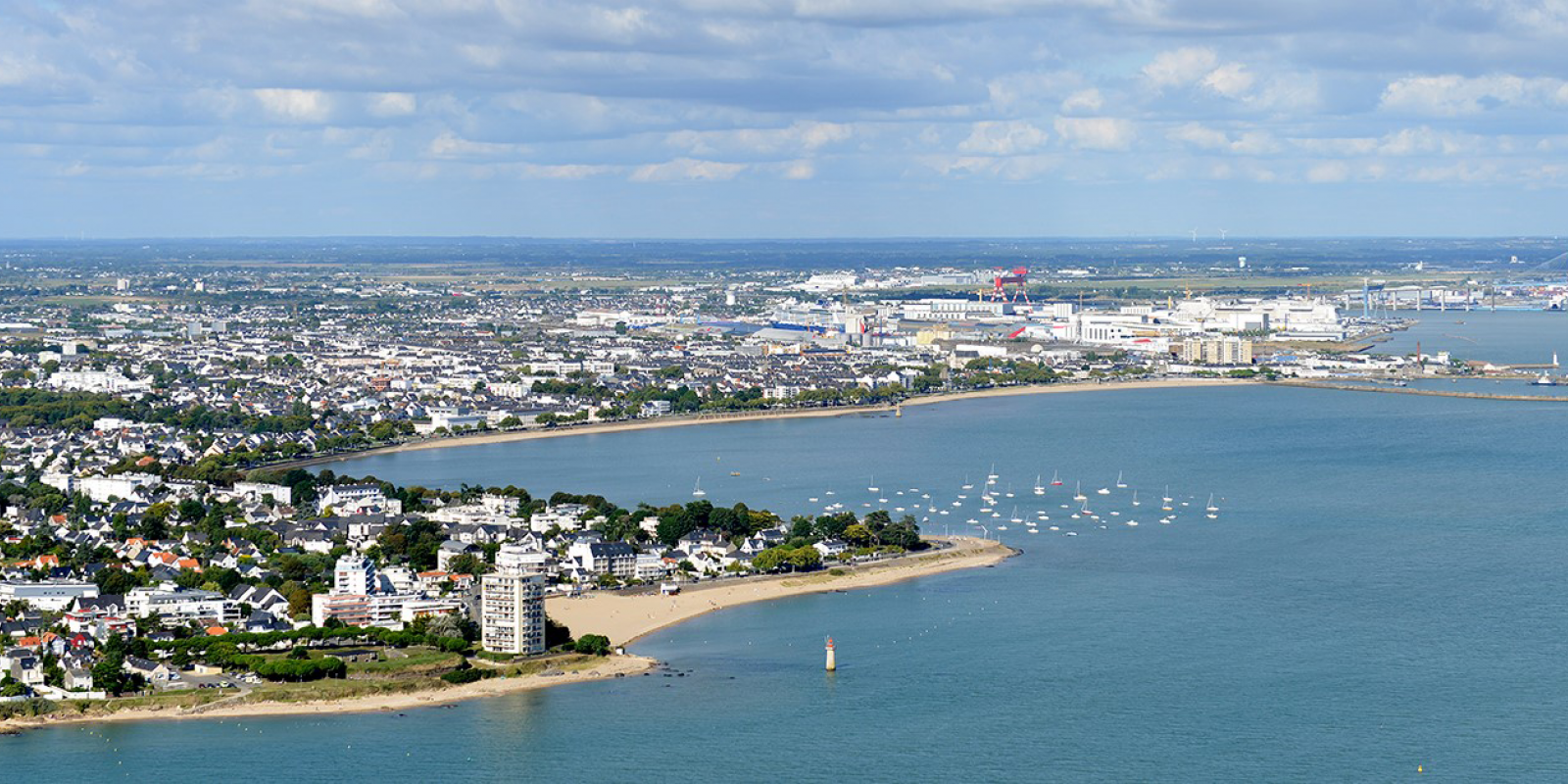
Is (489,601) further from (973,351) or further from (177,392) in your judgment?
(973,351)

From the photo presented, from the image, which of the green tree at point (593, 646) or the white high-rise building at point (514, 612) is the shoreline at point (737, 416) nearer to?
the white high-rise building at point (514, 612)

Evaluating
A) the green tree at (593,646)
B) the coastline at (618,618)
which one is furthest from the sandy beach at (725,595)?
the green tree at (593,646)

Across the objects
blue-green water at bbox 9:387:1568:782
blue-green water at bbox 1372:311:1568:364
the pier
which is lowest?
blue-green water at bbox 9:387:1568:782

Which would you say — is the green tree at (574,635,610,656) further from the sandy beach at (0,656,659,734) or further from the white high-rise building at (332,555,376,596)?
the white high-rise building at (332,555,376,596)

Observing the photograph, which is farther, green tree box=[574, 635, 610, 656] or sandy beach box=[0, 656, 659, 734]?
green tree box=[574, 635, 610, 656]

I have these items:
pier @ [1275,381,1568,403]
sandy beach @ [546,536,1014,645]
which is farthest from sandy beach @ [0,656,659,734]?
pier @ [1275,381,1568,403]

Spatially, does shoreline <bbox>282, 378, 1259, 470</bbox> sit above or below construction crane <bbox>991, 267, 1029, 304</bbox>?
below
